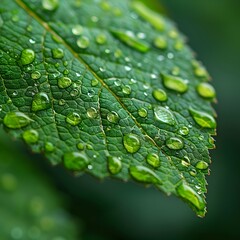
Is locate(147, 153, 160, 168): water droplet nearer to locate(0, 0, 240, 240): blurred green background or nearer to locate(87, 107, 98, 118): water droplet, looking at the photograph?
locate(87, 107, 98, 118): water droplet

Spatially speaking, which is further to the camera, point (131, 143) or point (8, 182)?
point (8, 182)

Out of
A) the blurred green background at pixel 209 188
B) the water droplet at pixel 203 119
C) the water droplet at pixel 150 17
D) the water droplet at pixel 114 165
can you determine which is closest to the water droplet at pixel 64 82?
the water droplet at pixel 114 165

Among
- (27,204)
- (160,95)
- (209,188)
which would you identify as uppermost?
(160,95)

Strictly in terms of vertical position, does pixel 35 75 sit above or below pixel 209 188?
above

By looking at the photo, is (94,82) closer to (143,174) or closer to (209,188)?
(143,174)

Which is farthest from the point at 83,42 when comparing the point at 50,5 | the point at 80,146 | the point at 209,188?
the point at 209,188

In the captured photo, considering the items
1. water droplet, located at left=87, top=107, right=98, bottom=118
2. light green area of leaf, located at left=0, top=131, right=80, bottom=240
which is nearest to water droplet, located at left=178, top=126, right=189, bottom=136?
water droplet, located at left=87, top=107, right=98, bottom=118

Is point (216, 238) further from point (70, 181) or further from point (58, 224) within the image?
point (58, 224)
